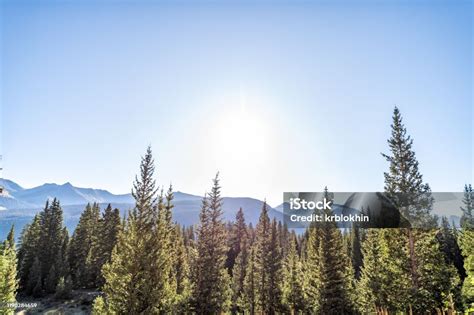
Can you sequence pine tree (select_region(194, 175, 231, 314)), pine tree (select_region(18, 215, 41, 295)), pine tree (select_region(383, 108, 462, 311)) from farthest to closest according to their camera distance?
pine tree (select_region(18, 215, 41, 295)) < pine tree (select_region(194, 175, 231, 314)) < pine tree (select_region(383, 108, 462, 311))

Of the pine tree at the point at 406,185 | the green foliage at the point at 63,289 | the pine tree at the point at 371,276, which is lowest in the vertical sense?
the green foliage at the point at 63,289

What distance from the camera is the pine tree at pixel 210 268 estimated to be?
93.7ft

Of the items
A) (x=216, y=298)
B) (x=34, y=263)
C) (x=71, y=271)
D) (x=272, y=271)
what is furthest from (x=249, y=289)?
(x=34, y=263)

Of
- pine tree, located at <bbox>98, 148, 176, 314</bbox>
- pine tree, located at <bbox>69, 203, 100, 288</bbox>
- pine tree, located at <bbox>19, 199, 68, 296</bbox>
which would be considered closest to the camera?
pine tree, located at <bbox>98, 148, 176, 314</bbox>

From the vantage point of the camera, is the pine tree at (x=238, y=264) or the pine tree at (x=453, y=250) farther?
the pine tree at (x=238, y=264)

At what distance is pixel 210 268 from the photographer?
97.2 ft

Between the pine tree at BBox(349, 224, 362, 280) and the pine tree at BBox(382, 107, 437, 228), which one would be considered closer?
the pine tree at BBox(382, 107, 437, 228)

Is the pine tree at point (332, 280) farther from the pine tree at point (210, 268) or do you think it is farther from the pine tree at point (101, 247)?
the pine tree at point (101, 247)

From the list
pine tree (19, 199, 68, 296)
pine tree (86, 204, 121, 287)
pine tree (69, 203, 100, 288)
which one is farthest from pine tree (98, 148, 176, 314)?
pine tree (19, 199, 68, 296)

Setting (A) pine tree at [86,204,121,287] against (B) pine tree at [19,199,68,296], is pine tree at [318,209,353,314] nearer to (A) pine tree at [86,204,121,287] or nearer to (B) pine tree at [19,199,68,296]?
(A) pine tree at [86,204,121,287]

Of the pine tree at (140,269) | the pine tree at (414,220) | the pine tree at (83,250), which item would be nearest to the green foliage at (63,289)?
the pine tree at (83,250)

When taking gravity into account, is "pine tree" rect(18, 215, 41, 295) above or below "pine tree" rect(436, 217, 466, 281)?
below

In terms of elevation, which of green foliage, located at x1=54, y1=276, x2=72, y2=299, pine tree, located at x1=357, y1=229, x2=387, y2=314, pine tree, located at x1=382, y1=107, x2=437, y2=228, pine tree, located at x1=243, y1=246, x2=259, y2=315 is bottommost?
green foliage, located at x1=54, y1=276, x2=72, y2=299

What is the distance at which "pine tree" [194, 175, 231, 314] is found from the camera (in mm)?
28547
